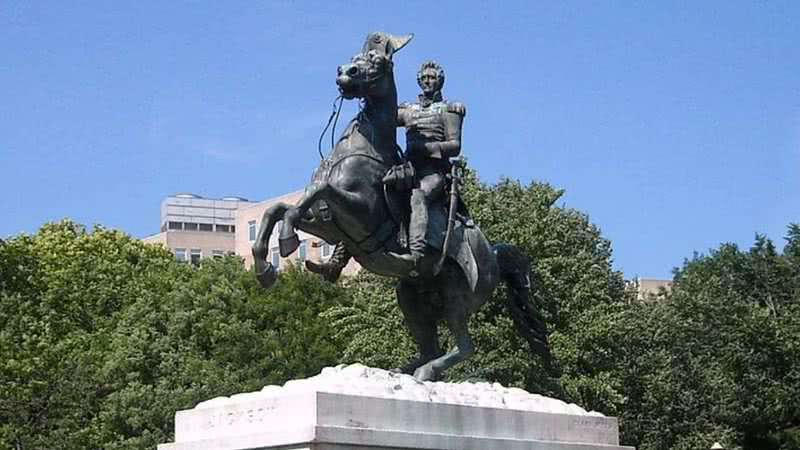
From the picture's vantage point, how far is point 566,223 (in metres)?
44.3

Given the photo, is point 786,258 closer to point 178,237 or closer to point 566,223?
point 566,223

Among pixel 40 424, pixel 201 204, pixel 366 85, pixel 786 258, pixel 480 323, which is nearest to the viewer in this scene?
pixel 366 85

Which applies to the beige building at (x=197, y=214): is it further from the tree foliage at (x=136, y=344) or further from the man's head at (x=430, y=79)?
the man's head at (x=430, y=79)

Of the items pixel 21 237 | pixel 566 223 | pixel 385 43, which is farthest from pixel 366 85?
pixel 21 237

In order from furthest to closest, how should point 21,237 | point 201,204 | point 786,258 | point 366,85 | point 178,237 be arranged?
point 201,204 < point 178,237 < point 21,237 < point 786,258 < point 366,85

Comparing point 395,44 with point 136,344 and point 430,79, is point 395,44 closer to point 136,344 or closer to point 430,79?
point 430,79

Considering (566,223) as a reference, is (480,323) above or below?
below

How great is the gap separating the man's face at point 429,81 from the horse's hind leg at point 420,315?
7.53ft

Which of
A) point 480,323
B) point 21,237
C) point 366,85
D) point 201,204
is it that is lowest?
point 366,85

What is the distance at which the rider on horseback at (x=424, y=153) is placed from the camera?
1791 cm

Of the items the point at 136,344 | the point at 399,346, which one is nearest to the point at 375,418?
the point at 399,346

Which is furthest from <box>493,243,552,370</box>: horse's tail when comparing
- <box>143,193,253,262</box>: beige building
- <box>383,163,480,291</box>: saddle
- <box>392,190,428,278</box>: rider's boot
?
<box>143,193,253,262</box>: beige building

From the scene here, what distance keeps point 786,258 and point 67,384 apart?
2706 cm

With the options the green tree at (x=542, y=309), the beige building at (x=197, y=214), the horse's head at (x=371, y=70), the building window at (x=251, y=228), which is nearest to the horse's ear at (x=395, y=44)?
the horse's head at (x=371, y=70)
